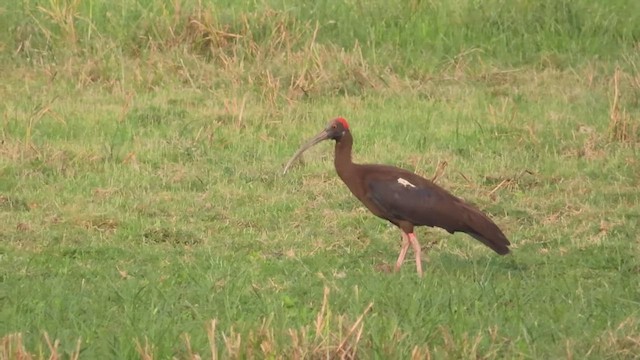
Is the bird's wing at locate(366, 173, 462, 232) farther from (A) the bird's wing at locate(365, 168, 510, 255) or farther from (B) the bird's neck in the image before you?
(B) the bird's neck

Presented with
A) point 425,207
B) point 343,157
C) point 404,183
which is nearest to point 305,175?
point 343,157

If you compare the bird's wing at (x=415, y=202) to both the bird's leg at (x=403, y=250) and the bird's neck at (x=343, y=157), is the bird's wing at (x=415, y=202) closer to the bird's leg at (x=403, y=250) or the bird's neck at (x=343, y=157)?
the bird's leg at (x=403, y=250)

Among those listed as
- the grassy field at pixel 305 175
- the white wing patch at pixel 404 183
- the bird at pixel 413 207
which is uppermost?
the white wing patch at pixel 404 183

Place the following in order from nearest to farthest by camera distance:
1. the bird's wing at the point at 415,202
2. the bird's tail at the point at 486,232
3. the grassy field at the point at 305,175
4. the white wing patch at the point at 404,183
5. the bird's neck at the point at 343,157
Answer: the grassy field at the point at 305,175 < the bird's tail at the point at 486,232 < the bird's wing at the point at 415,202 < the white wing patch at the point at 404,183 < the bird's neck at the point at 343,157

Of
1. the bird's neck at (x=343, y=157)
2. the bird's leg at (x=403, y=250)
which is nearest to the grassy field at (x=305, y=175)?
the bird's leg at (x=403, y=250)

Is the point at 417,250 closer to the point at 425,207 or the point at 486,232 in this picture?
the point at 425,207

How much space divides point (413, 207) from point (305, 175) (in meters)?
2.12

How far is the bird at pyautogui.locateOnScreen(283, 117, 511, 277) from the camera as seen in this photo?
25.5 ft

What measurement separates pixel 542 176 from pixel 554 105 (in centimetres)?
201

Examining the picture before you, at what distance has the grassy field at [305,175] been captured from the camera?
6379mm

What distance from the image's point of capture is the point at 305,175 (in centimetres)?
1001

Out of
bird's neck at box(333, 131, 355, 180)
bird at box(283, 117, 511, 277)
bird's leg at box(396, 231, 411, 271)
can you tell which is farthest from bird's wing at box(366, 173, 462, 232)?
bird's neck at box(333, 131, 355, 180)

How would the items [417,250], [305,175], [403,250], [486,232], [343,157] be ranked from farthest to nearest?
1. [305,175]
2. [343,157]
3. [403,250]
4. [417,250]
5. [486,232]

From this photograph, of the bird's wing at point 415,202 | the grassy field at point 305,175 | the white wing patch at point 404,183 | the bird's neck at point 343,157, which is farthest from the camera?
the bird's neck at point 343,157
